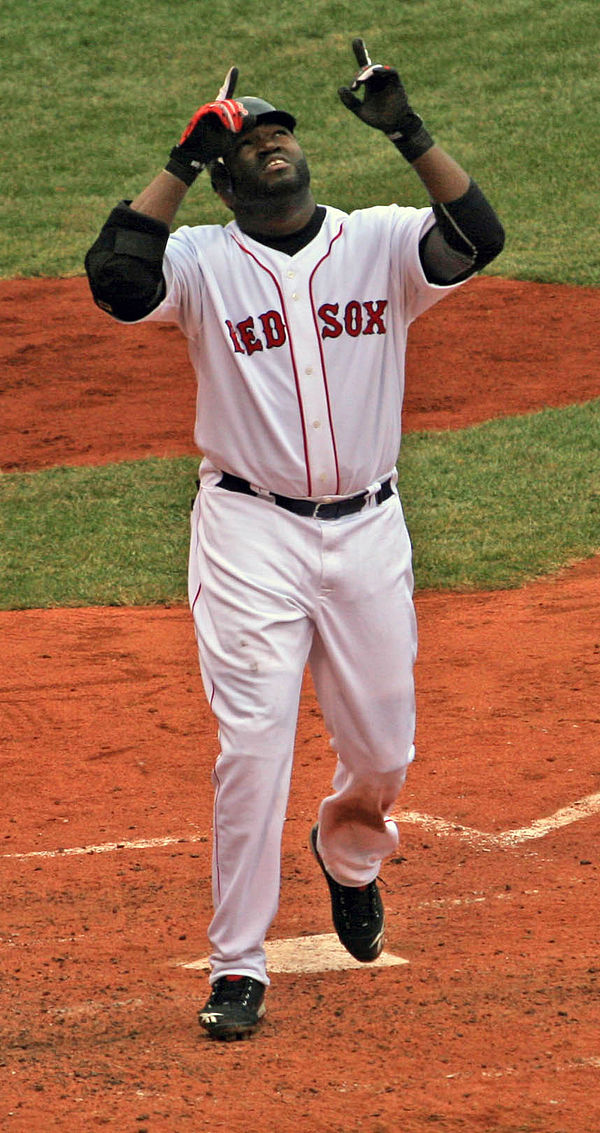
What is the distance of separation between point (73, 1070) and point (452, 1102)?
0.92 metres

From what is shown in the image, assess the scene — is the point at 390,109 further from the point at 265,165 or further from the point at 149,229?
the point at 149,229

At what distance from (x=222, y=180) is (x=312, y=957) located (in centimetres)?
224

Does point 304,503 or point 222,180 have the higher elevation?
point 222,180

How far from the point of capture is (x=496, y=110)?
63.0 ft

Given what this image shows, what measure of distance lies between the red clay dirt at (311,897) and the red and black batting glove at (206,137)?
2196 millimetres

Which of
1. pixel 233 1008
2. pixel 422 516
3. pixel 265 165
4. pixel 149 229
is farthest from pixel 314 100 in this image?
pixel 233 1008

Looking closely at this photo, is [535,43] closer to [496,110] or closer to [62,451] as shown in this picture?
[496,110]

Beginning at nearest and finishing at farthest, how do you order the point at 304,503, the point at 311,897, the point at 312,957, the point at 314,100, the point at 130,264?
1. the point at 130,264
2. the point at 304,503
3. the point at 312,957
4. the point at 311,897
5. the point at 314,100

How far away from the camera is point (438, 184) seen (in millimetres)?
4055

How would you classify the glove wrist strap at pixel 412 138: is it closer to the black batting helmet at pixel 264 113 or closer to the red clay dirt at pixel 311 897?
the black batting helmet at pixel 264 113

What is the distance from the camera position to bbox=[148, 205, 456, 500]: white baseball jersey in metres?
4.07

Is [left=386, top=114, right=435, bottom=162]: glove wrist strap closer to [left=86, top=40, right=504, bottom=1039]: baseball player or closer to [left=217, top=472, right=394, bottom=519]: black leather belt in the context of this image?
[left=86, top=40, right=504, bottom=1039]: baseball player

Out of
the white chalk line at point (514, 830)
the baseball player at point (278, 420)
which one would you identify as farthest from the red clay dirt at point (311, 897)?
the baseball player at point (278, 420)

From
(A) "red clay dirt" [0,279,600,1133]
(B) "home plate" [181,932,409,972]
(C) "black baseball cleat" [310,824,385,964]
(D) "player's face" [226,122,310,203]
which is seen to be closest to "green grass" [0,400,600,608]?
(A) "red clay dirt" [0,279,600,1133]
